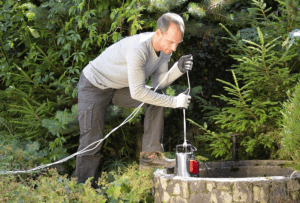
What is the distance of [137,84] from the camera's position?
299 centimetres

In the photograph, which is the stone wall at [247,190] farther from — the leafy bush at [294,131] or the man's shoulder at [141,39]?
the man's shoulder at [141,39]

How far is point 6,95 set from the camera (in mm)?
4867

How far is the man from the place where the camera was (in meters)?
3.00

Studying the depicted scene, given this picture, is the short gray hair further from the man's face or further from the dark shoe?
the dark shoe

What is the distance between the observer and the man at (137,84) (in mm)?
2996

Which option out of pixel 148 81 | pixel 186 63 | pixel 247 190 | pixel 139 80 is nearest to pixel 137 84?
pixel 139 80

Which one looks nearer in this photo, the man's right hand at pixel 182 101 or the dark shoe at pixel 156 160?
the man's right hand at pixel 182 101

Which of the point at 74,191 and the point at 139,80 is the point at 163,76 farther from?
the point at 74,191

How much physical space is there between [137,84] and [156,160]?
70cm

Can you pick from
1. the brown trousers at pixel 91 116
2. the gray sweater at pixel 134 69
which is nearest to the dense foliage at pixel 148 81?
the brown trousers at pixel 91 116

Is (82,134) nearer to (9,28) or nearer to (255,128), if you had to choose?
(255,128)

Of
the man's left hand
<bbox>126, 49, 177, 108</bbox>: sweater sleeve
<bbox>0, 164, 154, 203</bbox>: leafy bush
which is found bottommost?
<bbox>0, 164, 154, 203</bbox>: leafy bush

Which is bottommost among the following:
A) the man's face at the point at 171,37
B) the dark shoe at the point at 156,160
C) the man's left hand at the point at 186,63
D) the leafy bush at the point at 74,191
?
the leafy bush at the point at 74,191

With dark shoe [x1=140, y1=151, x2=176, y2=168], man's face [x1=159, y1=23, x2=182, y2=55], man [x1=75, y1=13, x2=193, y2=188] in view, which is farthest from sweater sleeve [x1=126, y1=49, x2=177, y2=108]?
dark shoe [x1=140, y1=151, x2=176, y2=168]
